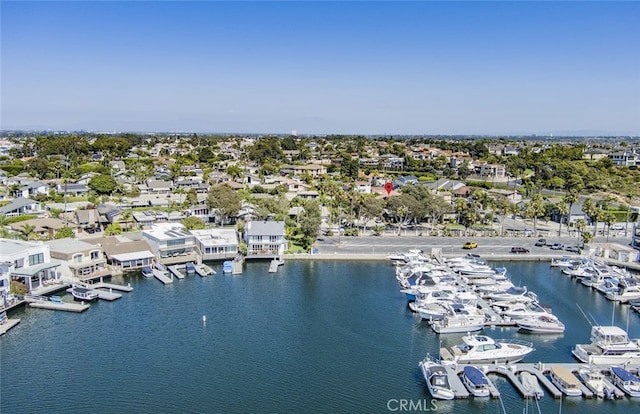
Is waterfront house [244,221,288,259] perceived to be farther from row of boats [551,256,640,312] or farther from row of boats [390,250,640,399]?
row of boats [551,256,640,312]

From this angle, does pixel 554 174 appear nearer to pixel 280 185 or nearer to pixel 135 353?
pixel 280 185

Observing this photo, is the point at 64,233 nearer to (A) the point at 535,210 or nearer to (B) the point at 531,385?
(B) the point at 531,385

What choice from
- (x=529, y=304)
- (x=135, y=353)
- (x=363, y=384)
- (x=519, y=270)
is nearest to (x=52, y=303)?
(x=135, y=353)

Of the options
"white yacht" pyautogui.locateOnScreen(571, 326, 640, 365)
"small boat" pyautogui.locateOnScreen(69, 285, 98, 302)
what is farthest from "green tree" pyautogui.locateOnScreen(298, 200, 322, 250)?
"white yacht" pyautogui.locateOnScreen(571, 326, 640, 365)

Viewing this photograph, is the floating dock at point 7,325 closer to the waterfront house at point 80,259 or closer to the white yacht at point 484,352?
the waterfront house at point 80,259

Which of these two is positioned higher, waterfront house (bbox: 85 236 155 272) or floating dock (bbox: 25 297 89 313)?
waterfront house (bbox: 85 236 155 272)

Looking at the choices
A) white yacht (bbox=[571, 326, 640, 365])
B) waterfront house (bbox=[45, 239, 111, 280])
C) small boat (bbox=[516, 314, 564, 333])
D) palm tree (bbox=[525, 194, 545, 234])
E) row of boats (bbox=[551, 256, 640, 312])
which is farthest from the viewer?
palm tree (bbox=[525, 194, 545, 234])

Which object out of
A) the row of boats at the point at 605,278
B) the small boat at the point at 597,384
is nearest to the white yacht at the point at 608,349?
the small boat at the point at 597,384
